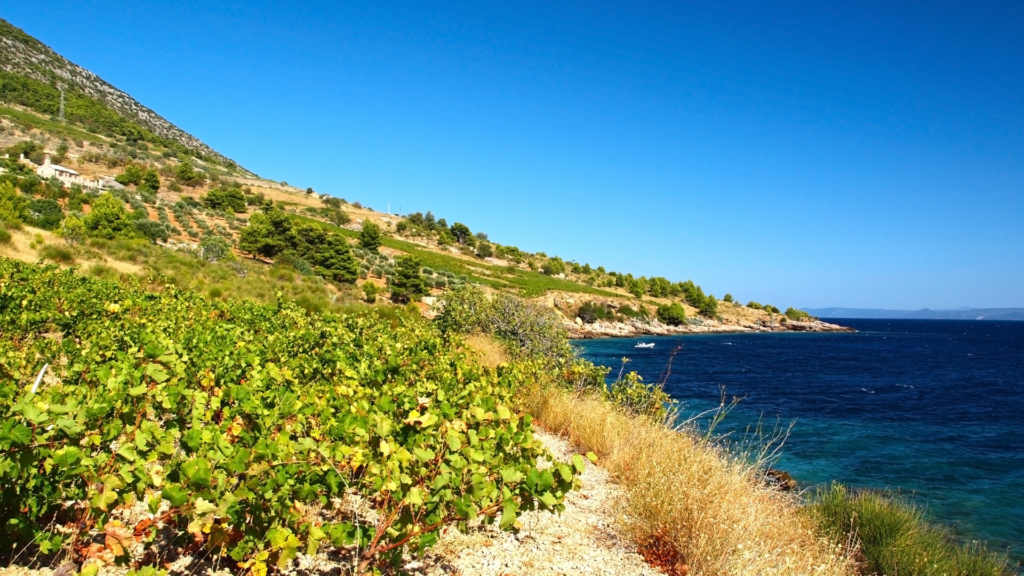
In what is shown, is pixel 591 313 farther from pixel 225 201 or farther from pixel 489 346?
pixel 489 346

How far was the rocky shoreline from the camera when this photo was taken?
191 ft

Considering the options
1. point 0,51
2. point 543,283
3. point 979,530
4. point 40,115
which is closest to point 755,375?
point 979,530

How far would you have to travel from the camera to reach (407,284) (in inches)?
1566

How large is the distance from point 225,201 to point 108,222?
1072 inches

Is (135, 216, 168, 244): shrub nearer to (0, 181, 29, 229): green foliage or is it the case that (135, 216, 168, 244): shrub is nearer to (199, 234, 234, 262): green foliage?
(199, 234, 234, 262): green foliage

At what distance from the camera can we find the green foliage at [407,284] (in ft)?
129

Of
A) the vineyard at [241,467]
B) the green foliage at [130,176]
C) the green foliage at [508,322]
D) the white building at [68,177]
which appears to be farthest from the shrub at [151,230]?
the vineyard at [241,467]

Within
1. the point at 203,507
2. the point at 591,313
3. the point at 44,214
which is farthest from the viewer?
the point at 591,313

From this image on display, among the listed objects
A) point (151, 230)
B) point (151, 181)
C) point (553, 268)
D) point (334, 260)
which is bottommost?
point (334, 260)

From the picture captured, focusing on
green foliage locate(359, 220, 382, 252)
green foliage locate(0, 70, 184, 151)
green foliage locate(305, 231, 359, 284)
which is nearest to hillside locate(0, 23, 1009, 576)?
green foliage locate(305, 231, 359, 284)

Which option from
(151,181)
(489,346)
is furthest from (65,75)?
(489,346)

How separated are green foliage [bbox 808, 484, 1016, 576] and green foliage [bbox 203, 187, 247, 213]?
56.8 metres

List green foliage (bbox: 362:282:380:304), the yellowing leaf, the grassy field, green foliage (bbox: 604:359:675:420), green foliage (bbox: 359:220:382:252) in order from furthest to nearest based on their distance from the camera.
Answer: the grassy field < green foliage (bbox: 359:220:382:252) < green foliage (bbox: 362:282:380:304) < green foliage (bbox: 604:359:675:420) < the yellowing leaf

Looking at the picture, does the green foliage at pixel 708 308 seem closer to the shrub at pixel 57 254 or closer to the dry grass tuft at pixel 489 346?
the dry grass tuft at pixel 489 346
